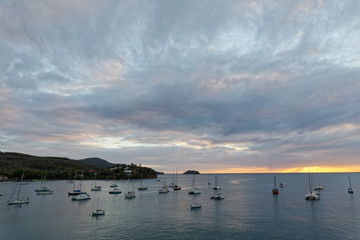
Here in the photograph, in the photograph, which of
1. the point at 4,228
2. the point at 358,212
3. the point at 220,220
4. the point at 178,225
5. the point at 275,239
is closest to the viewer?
the point at 275,239

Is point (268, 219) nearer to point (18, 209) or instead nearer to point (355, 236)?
point (355, 236)

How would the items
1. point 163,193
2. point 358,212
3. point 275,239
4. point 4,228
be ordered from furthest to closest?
point 163,193 < point 358,212 < point 4,228 < point 275,239

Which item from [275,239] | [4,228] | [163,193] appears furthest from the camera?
[163,193]

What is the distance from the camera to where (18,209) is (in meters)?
97.2

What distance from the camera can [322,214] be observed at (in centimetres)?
8950

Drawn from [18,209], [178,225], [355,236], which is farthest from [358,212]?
[18,209]

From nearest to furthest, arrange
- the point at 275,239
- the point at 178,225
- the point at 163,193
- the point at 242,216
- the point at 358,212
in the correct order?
the point at 275,239, the point at 178,225, the point at 242,216, the point at 358,212, the point at 163,193

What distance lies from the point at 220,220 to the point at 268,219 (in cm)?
1855

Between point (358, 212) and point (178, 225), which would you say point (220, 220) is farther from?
point (358, 212)

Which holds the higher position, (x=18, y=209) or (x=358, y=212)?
(x=358, y=212)

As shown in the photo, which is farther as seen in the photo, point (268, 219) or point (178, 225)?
point (268, 219)

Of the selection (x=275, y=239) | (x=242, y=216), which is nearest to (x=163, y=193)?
(x=242, y=216)

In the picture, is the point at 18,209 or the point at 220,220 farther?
the point at 18,209

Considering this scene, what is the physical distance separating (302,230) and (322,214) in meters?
32.0
